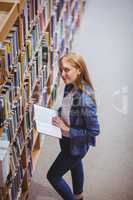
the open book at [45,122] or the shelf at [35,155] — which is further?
the shelf at [35,155]

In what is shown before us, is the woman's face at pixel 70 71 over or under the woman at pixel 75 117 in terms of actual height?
over

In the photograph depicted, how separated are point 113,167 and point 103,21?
2643 millimetres

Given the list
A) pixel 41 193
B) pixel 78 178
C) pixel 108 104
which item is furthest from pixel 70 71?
pixel 108 104

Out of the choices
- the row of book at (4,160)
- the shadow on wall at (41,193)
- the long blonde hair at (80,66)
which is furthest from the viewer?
the shadow on wall at (41,193)

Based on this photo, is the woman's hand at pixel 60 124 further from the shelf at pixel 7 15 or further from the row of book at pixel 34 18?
the shelf at pixel 7 15

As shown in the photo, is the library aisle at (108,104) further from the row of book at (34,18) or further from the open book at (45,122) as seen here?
the row of book at (34,18)

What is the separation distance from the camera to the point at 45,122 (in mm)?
3355

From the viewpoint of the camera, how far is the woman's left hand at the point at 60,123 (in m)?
3.29

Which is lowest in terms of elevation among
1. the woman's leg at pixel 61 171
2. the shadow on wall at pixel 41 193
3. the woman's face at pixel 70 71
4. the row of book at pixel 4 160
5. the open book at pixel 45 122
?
the shadow on wall at pixel 41 193

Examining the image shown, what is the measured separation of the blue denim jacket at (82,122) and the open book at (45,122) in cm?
11

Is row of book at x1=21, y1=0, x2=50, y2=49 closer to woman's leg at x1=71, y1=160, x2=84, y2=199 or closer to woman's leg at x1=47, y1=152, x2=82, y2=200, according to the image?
woman's leg at x1=47, y1=152, x2=82, y2=200

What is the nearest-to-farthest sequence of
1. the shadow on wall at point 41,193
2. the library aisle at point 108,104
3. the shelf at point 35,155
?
the shadow on wall at point 41,193 → the library aisle at point 108,104 → the shelf at point 35,155

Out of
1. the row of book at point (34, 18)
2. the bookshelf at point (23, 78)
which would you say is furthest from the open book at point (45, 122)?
the row of book at point (34, 18)

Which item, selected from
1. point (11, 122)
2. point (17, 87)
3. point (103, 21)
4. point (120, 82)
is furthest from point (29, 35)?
point (103, 21)
